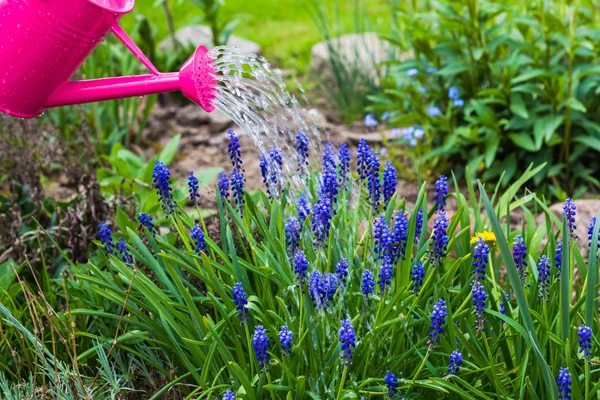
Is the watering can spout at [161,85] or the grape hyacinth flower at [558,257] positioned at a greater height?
the watering can spout at [161,85]

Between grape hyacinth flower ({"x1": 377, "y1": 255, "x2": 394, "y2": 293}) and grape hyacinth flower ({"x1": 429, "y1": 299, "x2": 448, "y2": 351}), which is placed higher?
grape hyacinth flower ({"x1": 377, "y1": 255, "x2": 394, "y2": 293})

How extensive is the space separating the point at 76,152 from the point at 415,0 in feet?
6.76

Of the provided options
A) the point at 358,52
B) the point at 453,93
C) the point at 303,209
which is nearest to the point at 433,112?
the point at 453,93

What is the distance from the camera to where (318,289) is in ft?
6.43

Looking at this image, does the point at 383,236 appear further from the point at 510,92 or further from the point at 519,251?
the point at 510,92

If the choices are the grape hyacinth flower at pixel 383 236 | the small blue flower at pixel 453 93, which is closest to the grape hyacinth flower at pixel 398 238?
the grape hyacinth flower at pixel 383 236

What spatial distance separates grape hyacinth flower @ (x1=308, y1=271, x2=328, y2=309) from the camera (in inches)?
75.9

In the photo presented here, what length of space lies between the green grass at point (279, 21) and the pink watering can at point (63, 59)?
3.85m

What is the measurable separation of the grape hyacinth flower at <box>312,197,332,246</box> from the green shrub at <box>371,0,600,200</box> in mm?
1845

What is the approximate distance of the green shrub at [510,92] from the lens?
3.83 m

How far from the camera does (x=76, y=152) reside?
14.0 feet

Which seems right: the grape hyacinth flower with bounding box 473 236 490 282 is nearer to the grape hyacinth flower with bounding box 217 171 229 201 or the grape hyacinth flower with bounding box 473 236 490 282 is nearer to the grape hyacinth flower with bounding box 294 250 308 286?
the grape hyacinth flower with bounding box 294 250 308 286

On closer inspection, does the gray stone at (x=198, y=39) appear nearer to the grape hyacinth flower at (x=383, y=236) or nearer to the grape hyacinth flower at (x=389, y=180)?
the grape hyacinth flower at (x=389, y=180)

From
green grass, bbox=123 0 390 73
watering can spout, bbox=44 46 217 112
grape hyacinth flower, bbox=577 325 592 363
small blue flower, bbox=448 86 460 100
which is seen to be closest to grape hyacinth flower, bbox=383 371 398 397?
grape hyacinth flower, bbox=577 325 592 363
